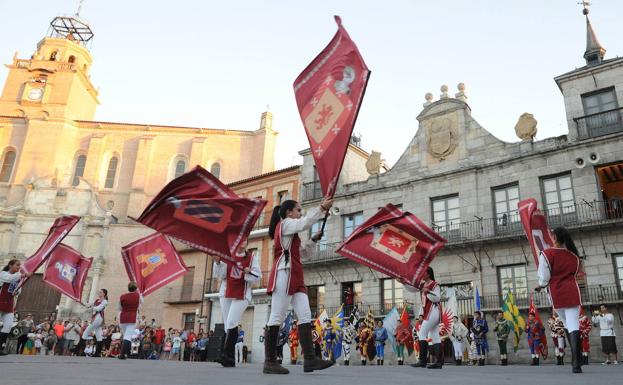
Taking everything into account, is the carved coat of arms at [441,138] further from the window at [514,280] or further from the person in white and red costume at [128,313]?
the person in white and red costume at [128,313]

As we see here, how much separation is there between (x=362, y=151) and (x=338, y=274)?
10.0 m

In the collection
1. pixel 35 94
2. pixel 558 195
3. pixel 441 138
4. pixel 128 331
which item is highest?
pixel 35 94

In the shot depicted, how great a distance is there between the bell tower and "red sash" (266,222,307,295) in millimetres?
45794

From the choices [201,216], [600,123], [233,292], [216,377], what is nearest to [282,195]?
[600,123]

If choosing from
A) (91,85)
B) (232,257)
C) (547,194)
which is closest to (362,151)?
(547,194)

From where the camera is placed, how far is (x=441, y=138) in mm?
26109

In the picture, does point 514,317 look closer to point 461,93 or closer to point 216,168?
point 461,93

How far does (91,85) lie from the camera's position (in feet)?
173

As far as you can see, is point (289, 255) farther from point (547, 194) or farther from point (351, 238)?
A: point (547, 194)

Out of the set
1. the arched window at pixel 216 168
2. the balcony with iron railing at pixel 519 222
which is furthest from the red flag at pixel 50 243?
the arched window at pixel 216 168

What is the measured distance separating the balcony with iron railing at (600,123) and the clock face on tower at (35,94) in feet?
151

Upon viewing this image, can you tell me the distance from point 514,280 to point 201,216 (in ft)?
57.6

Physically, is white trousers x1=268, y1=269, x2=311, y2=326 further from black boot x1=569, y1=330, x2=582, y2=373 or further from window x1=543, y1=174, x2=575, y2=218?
window x1=543, y1=174, x2=575, y2=218

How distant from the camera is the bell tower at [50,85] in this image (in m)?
47.5
